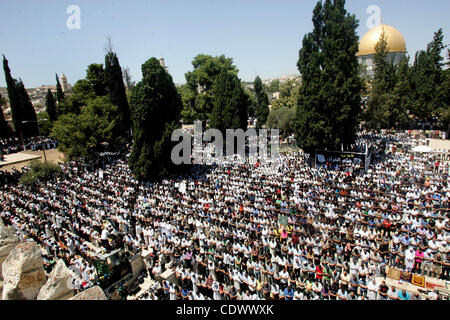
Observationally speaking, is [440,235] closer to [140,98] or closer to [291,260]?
[291,260]

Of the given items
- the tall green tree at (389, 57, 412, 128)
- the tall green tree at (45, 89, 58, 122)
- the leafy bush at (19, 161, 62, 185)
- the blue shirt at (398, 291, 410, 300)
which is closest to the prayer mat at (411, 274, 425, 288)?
the blue shirt at (398, 291, 410, 300)

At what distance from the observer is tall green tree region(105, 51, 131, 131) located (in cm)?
3556

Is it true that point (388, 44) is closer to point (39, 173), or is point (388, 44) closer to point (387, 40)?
point (387, 40)

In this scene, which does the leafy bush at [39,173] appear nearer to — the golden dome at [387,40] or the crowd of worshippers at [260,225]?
the crowd of worshippers at [260,225]

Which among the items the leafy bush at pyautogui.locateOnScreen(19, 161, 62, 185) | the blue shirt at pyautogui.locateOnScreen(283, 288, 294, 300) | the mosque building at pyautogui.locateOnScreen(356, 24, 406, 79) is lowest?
the blue shirt at pyautogui.locateOnScreen(283, 288, 294, 300)

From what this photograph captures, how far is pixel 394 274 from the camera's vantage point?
1035cm

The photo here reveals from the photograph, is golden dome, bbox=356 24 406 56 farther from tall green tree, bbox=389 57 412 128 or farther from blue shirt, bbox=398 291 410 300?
blue shirt, bbox=398 291 410 300

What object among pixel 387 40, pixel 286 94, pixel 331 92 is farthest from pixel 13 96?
pixel 387 40

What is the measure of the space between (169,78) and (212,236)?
52.5 ft

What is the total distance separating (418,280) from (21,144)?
55.0 metres

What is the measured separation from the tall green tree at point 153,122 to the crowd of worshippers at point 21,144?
1161 inches

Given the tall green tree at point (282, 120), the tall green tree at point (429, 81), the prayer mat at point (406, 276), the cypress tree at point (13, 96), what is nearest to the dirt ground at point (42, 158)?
the cypress tree at point (13, 96)

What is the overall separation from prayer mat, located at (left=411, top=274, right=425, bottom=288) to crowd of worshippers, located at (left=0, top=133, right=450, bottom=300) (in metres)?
0.93
